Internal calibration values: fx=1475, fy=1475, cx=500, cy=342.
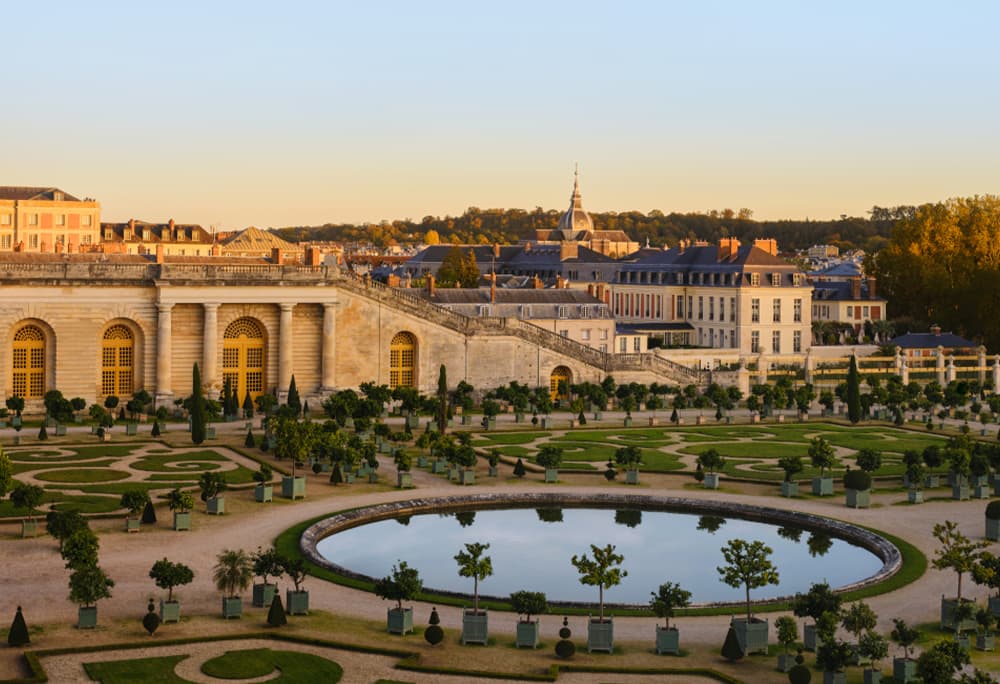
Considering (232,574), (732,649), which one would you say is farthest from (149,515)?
(732,649)

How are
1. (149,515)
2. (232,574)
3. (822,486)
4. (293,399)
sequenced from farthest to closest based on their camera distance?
1. (293,399)
2. (822,486)
3. (149,515)
4. (232,574)

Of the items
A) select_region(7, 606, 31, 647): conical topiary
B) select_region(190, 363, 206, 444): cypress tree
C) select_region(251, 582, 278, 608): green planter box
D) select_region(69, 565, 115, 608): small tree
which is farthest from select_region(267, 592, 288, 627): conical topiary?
select_region(190, 363, 206, 444): cypress tree

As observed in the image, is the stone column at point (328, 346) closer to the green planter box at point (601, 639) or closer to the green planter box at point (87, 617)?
the green planter box at point (87, 617)

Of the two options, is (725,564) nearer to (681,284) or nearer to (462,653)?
(462,653)

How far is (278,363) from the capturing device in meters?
82.9

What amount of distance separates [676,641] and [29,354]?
5258 centimetres

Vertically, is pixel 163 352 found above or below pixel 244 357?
above

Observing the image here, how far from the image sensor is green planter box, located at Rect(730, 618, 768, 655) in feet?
113

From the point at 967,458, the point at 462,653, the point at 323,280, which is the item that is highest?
the point at 323,280

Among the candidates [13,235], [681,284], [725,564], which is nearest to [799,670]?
[725,564]

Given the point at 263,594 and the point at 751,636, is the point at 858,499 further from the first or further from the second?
the point at 263,594

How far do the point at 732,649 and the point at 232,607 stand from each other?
481 inches

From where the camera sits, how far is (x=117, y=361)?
262ft

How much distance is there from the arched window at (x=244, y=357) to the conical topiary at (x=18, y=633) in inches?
1909
